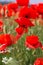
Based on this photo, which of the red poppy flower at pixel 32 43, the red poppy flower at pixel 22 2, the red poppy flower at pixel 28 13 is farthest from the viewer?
the red poppy flower at pixel 22 2

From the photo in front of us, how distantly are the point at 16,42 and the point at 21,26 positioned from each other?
10 cm

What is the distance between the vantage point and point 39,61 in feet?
1.90

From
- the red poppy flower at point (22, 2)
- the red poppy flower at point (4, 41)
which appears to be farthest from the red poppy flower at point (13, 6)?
the red poppy flower at point (4, 41)

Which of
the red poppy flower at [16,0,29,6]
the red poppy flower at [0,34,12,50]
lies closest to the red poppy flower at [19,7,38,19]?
the red poppy flower at [16,0,29,6]

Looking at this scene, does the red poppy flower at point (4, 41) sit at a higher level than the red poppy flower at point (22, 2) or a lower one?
lower

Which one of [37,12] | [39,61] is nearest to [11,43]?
[39,61]

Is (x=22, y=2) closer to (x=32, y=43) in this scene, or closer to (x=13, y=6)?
(x=13, y=6)

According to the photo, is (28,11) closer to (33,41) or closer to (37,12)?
(37,12)

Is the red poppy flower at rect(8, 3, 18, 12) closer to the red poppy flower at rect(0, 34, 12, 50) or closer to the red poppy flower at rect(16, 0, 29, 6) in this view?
the red poppy flower at rect(16, 0, 29, 6)

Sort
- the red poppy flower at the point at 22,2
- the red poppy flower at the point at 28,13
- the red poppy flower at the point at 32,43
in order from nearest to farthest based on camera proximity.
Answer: the red poppy flower at the point at 32,43
the red poppy flower at the point at 28,13
the red poppy flower at the point at 22,2

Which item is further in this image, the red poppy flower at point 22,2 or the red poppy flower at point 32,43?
the red poppy flower at point 22,2

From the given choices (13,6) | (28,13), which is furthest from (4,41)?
(13,6)

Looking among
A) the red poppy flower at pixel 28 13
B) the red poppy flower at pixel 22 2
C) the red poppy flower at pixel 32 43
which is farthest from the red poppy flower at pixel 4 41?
the red poppy flower at pixel 22 2

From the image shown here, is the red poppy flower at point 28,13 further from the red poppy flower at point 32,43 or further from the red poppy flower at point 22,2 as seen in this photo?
the red poppy flower at point 32,43
